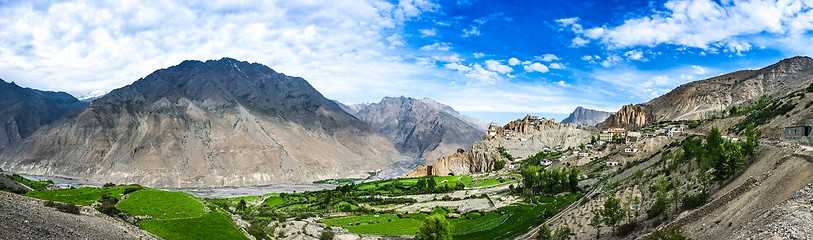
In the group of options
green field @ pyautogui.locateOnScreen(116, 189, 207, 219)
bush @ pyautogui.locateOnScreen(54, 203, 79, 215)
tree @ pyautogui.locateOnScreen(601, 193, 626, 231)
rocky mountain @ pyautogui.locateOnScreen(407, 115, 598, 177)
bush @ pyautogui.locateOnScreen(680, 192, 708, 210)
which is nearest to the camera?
bush @ pyautogui.locateOnScreen(54, 203, 79, 215)

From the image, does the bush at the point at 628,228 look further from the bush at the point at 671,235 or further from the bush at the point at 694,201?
the bush at the point at 671,235

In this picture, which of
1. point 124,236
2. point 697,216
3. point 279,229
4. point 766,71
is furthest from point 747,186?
point 766,71

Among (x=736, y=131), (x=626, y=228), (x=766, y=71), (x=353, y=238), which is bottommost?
(x=353, y=238)

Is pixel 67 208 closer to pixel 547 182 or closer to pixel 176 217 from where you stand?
pixel 176 217

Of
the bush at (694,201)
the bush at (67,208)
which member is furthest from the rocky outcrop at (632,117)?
the bush at (67,208)

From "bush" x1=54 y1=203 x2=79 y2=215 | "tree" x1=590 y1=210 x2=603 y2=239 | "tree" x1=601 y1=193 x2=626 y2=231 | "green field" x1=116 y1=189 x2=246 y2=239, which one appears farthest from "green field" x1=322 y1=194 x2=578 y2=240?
"bush" x1=54 y1=203 x2=79 y2=215

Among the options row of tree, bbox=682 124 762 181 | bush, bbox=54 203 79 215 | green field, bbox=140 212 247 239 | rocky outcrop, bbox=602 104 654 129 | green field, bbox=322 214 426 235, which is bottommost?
green field, bbox=322 214 426 235

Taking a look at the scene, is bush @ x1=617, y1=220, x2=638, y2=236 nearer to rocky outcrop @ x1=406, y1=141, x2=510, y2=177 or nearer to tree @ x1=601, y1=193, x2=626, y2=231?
tree @ x1=601, y1=193, x2=626, y2=231

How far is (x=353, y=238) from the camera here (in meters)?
57.1

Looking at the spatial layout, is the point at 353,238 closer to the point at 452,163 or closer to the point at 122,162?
the point at 452,163

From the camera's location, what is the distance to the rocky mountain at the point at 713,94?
154 meters

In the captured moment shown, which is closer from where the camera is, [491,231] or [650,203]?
[650,203]

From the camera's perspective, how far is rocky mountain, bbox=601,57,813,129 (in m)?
154

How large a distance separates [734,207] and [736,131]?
145ft
